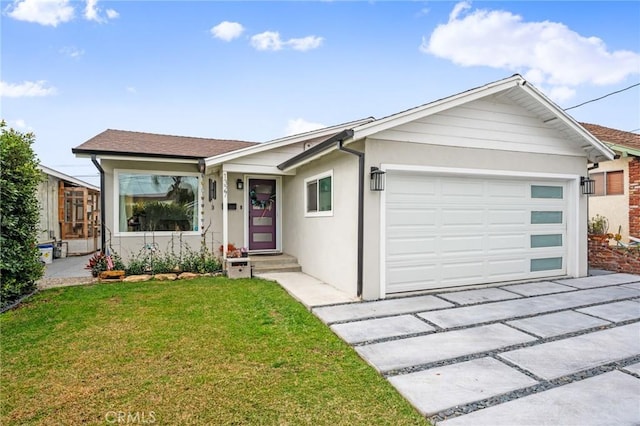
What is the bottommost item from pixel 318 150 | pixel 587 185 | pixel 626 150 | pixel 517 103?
pixel 587 185

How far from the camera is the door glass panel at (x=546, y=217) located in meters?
7.31

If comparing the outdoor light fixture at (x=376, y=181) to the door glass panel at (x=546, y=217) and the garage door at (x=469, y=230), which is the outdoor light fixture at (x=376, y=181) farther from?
the door glass panel at (x=546, y=217)

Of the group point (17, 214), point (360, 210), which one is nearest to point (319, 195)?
point (360, 210)

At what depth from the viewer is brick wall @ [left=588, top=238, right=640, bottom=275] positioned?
805 cm

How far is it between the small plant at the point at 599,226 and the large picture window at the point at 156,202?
11.1m

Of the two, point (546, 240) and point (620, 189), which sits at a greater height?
point (620, 189)

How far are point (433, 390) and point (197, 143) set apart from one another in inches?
368

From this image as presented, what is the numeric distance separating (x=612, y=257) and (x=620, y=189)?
3.02 metres

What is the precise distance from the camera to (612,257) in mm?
8453

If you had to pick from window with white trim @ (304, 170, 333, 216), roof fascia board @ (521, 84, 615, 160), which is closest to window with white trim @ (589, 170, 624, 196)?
roof fascia board @ (521, 84, 615, 160)

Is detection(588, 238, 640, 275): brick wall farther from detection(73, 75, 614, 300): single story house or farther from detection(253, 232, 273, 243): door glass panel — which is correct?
detection(253, 232, 273, 243): door glass panel

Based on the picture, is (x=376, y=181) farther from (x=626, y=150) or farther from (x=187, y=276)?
(x=626, y=150)

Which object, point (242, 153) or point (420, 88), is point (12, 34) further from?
point (420, 88)

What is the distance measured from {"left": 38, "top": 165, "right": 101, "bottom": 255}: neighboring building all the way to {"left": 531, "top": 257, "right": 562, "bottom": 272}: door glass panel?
1425 centimetres
